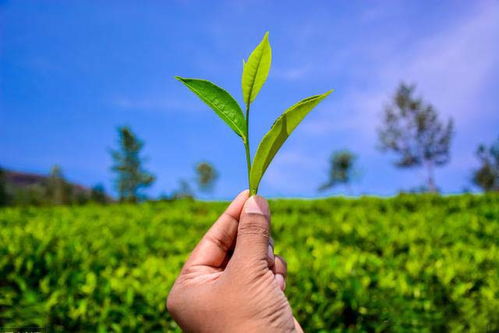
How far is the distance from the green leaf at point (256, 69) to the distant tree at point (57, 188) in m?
26.2

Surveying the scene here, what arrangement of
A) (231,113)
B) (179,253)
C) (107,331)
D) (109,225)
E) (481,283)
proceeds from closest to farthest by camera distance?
(231,113), (107,331), (481,283), (179,253), (109,225)

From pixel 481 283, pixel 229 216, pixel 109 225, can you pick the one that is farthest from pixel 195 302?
pixel 109 225

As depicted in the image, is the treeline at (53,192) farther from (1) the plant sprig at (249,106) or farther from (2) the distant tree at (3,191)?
(1) the plant sprig at (249,106)

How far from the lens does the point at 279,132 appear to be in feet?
4.69

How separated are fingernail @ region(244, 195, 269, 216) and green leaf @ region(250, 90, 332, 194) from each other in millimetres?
114

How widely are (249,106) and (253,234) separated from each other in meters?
0.40

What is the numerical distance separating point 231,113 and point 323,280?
2.21 metres

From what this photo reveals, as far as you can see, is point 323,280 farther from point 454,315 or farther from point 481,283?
point 481,283

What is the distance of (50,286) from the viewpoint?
3781 millimetres

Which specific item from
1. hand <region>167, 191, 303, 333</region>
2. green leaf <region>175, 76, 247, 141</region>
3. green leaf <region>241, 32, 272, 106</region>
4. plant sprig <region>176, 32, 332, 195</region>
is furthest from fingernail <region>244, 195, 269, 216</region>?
green leaf <region>241, 32, 272, 106</region>

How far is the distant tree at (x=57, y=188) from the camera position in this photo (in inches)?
1036

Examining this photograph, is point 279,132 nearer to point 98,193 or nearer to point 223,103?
point 223,103

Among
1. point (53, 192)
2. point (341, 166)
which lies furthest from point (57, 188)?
point (341, 166)

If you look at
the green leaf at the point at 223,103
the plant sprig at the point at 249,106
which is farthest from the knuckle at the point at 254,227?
the green leaf at the point at 223,103
